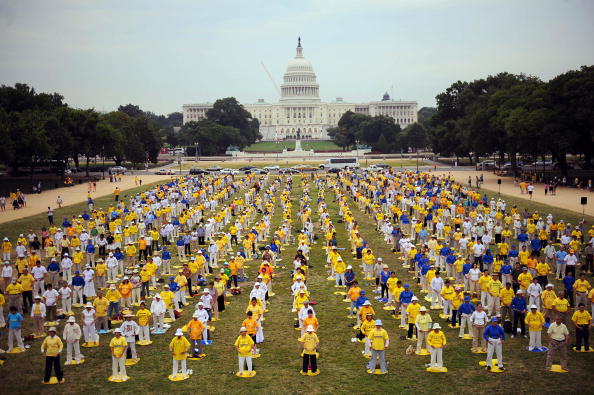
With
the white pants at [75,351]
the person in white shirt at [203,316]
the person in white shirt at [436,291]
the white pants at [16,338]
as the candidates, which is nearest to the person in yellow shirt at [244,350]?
the person in white shirt at [203,316]

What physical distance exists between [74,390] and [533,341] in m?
11.0

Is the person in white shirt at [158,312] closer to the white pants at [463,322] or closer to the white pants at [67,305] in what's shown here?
the white pants at [67,305]

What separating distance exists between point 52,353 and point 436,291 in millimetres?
10836

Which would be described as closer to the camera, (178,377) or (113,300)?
(178,377)

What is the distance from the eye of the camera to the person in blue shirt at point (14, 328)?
51.0ft

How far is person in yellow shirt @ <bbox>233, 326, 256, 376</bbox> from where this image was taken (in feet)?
45.1

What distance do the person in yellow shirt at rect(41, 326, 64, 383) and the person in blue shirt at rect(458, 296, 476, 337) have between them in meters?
9.94

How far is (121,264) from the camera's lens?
23.9 m

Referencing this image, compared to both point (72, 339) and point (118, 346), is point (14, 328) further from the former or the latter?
point (118, 346)

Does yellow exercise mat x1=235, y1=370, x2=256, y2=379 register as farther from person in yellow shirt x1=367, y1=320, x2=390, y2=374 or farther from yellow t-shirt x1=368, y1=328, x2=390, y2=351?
yellow t-shirt x1=368, y1=328, x2=390, y2=351

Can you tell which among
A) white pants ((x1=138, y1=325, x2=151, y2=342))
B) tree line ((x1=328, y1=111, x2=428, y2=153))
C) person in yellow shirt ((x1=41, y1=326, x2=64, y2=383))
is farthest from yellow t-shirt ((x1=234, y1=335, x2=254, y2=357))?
tree line ((x1=328, y1=111, x2=428, y2=153))

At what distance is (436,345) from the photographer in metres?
13.9

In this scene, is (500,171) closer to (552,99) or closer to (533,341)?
(552,99)

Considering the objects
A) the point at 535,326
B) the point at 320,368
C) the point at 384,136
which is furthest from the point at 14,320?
the point at 384,136
